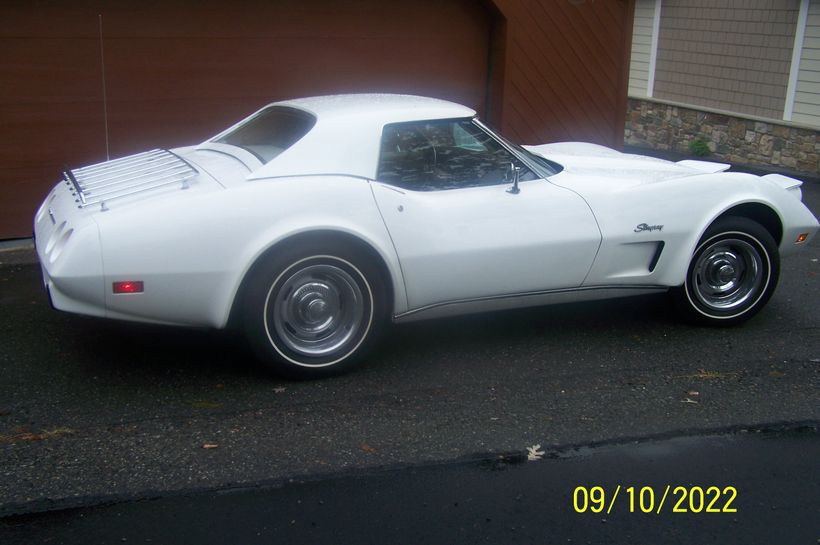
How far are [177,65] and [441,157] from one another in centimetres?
377

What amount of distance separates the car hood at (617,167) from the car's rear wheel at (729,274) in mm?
437

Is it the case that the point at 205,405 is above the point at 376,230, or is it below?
below

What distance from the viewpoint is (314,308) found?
4902mm

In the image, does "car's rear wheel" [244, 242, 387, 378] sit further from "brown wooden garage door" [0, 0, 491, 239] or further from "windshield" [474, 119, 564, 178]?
"brown wooden garage door" [0, 0, 491, 239]

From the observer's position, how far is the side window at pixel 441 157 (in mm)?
5199

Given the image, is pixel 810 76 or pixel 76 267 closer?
pixel 76 267

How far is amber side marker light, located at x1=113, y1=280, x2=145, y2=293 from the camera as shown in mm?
4508

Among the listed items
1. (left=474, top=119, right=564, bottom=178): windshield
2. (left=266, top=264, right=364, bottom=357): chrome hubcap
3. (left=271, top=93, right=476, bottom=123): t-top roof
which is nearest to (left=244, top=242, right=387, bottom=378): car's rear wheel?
(left=266, top=264, right=364, bottom=357): chrome hubcap

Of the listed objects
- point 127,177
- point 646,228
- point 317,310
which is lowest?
point 317,310

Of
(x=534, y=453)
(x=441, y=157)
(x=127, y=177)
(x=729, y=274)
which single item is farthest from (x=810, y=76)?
(x=127, y=177)

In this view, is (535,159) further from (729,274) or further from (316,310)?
(316,310)

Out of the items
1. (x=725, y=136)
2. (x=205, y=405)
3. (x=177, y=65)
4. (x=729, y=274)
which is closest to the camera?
(x=205, y=405)

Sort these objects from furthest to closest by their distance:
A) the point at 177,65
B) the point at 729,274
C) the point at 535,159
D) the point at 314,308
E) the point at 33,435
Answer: the point at 177,65 < the point at 729,274 < the point at 535,159 < the point at 314,308 < the point at 33,435

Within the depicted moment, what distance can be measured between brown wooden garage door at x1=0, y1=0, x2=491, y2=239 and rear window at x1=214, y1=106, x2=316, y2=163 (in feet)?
7.94
